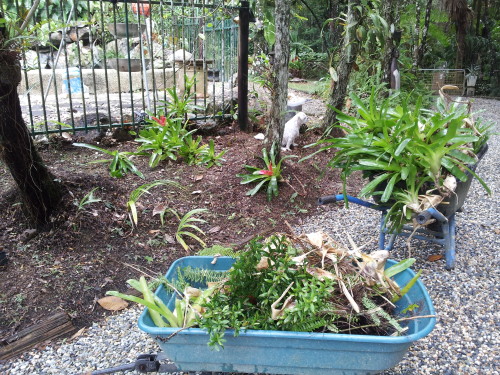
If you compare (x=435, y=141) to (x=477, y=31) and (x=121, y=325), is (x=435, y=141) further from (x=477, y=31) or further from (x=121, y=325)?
(x=477, y=31)

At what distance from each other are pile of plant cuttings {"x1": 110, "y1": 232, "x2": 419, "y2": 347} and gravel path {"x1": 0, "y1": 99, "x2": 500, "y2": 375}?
42 centimetres

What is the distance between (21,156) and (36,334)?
1155 millimetres

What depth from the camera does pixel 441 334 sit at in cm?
216

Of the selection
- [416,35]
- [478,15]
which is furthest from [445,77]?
[478,15]

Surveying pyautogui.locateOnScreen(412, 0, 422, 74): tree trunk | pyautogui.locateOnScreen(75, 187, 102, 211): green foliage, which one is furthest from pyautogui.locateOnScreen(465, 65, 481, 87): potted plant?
pyautogui.locateOnScreen(75, 187, 102, 211): green foliage

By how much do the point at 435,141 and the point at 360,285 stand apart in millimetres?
1145

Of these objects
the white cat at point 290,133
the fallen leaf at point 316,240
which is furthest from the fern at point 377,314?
the white cat at point 290,133

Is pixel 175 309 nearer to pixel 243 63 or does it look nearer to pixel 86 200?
pixel 86 200

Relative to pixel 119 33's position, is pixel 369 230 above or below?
below

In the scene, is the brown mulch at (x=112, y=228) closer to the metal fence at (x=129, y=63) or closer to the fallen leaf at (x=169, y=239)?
the fallen leaf at (x=169, y=239)

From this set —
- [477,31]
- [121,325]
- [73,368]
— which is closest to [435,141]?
[121,325]

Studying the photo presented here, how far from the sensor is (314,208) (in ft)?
12.7

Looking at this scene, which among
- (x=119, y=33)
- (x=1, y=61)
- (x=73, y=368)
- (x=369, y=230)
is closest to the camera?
(x=73, y=368)

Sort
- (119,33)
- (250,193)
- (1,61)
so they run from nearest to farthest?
(1,61) → (250,193) → (119,33)
